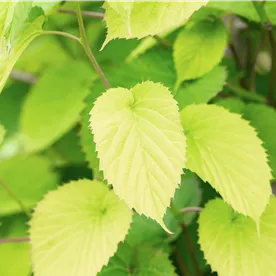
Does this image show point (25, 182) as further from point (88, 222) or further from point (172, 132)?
point (172, 132)

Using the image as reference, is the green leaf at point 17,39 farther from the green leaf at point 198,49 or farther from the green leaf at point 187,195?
the green leaf at point 187,195

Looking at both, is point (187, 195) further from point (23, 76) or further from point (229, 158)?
point (23, 76)

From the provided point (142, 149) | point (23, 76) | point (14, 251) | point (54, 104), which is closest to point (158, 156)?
point (142, 149)

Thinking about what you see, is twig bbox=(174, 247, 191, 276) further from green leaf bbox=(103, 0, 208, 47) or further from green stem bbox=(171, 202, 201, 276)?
green leaf bbox=(103, 0, 208, 47)

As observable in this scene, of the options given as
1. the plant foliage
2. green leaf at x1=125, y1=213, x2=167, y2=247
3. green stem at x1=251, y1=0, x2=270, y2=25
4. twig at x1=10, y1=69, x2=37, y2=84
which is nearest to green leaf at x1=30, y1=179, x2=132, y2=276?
the plant foliage

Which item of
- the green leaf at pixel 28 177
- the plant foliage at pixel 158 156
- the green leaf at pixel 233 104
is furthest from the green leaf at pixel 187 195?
the green leaf at pixel 28 177

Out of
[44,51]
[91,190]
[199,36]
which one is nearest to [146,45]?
[199,36]
